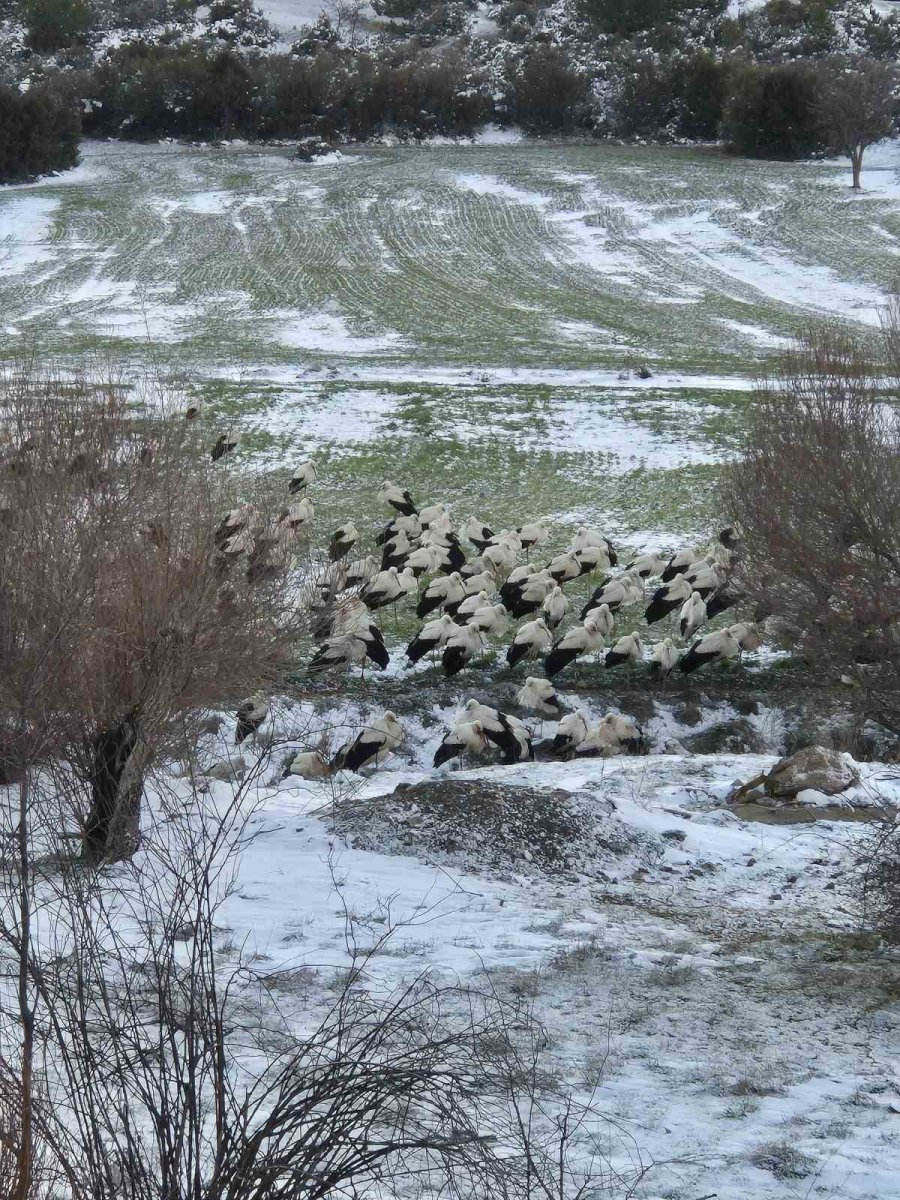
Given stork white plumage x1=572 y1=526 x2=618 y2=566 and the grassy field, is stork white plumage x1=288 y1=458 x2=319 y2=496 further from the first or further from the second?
stork white plumage x1=572 y1=526 x2=618 y2=566

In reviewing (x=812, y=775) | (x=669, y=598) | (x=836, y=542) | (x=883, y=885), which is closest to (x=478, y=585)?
(x=669, y=598)

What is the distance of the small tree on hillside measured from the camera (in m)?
42.5

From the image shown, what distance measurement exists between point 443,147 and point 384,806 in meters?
45.3

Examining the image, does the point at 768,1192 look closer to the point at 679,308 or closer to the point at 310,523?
the point at 310,523

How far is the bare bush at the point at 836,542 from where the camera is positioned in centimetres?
1068

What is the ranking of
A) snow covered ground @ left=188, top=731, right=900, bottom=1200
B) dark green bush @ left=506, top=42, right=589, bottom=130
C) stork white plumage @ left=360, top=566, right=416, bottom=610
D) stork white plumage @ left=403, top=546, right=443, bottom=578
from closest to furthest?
1. snow covered ground @ left=188, top=731, right=900, bottom=1200
2. stork white plumage @ left=360, top=566, right=416, bottom=610
3. stork white plumage @ left=403, top=546, right=443, bottom=578
4. dark green bush @ left=506, top=42, right=589, bottom=130

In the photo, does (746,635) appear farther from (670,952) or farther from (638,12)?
(638,12)

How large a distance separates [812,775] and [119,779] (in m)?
5.80

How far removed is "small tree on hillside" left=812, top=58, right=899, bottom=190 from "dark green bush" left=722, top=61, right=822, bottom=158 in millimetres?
1017

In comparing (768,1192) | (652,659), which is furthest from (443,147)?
(768,1192)

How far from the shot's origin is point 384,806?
10352 mm

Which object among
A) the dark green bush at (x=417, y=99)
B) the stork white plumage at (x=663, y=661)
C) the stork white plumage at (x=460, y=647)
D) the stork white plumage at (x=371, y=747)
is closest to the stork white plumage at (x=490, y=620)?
the stork white plumage at (x=460, y=647)

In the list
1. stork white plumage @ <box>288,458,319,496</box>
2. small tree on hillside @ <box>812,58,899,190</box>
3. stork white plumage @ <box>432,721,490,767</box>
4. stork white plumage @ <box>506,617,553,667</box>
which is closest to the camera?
stork white plumage @ <box>432,721,490,767</box>

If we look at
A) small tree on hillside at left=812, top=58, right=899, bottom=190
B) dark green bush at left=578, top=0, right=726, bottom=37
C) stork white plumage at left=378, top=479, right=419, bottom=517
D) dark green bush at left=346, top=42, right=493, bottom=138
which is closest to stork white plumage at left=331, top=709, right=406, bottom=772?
stork white plumage at left=378, top=479, right=419, bottom=517
